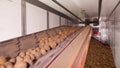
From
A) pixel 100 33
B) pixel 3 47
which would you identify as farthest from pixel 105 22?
pixel 3 47

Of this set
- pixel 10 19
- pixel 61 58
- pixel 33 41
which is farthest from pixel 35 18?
pixel 61 58

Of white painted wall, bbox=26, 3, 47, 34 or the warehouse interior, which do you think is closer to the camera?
the warehouse interior

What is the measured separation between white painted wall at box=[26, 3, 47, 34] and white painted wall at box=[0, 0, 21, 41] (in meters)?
0.32

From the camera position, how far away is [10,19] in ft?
5.98

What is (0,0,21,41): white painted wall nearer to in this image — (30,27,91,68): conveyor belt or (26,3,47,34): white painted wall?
(26,3,47,34): white painted wall

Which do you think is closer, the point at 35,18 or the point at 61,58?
the point at 61,58

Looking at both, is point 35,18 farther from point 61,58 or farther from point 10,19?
point 61,58

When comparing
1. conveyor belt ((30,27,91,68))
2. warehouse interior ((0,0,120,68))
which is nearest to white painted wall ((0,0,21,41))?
warehouse interior ((0,0,120,68))

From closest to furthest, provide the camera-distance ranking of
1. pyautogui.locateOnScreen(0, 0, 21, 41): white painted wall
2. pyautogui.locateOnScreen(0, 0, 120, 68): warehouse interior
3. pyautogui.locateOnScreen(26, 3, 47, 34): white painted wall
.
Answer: pyautogui.locateOnScreen(0, 0, 120, 68): warehouse interior
pyautogui.locateOnScreen(0, 0, 21, 41): white painted wall
pyautogui.locateOnScreen(26, 3, 47, 34): white painted wall

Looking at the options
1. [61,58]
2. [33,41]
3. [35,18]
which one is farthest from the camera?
[35,18]

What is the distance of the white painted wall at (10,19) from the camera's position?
1638 mm

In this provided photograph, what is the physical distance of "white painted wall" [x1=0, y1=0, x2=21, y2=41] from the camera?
5.37 ft

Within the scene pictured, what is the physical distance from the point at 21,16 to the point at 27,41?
62 centimetres

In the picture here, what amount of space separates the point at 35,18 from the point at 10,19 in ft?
2.85
